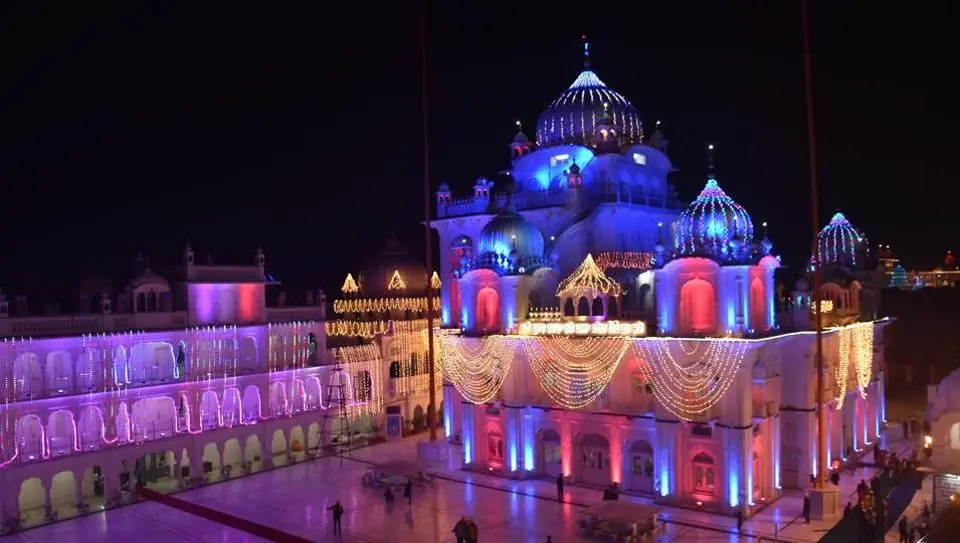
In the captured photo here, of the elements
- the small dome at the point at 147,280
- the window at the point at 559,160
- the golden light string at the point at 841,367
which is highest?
the window at the point at 559,160

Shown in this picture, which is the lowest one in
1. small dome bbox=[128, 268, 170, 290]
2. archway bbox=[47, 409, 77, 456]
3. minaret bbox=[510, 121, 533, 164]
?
archway bbox=[47, 409, 77, 456]

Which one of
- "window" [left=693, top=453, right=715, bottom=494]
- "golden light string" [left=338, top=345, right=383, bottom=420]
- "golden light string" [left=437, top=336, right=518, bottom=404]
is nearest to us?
"window" [left=693, top=453, right=715, bottom=494]

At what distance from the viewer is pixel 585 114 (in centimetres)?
3625

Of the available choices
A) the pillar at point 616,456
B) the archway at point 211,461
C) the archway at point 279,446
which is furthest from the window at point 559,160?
the archway at point 211,461

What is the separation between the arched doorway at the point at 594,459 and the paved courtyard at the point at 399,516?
730 mm

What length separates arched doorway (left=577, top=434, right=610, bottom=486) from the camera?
28938 mm

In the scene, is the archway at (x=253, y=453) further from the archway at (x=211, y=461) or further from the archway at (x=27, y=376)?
the archway at (x=27, y=376)

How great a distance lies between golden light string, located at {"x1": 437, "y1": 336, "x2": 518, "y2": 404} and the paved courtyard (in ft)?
11.5

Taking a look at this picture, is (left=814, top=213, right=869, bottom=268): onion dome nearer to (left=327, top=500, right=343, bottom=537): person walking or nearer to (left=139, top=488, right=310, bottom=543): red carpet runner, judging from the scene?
(left=327, top=500, right=343, bottom=537): person walking

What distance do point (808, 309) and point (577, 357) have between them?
9220 mm

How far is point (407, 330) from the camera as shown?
42.7 meters

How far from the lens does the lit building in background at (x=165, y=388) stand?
93.5ft

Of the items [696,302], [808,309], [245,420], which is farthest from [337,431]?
[808,309]

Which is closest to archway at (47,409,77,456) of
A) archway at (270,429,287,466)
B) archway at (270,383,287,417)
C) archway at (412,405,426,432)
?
archway at (270,383,287,417)
